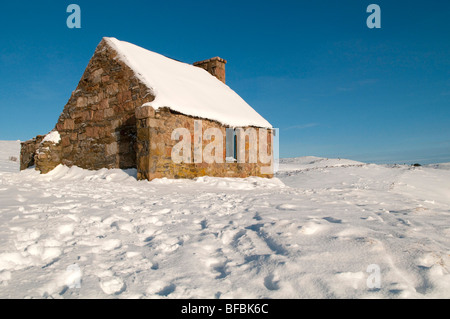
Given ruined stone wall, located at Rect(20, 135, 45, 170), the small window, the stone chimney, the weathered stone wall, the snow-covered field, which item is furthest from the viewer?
the stone chimney

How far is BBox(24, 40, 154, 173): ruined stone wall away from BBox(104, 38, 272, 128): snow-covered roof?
0.92ft

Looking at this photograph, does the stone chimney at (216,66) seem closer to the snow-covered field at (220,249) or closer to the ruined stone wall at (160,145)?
the ruined stone wall at (160,145)

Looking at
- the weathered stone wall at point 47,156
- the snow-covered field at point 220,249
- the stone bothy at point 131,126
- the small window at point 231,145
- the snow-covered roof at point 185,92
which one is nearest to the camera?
the snow-covered field at point 220,249

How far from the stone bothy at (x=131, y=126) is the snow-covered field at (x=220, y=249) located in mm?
2938

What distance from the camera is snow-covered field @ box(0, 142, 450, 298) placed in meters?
1.69

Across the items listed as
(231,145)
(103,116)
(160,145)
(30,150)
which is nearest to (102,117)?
(103,116)

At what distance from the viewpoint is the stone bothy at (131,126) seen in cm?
673

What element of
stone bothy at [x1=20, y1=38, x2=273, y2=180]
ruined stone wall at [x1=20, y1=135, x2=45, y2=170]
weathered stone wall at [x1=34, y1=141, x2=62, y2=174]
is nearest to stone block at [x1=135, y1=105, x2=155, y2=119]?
stone bothy at [x1=20, y1=38, x2=273, y2=180]

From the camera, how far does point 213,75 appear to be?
1416 centimetres

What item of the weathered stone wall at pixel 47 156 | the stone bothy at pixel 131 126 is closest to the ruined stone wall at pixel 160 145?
the stone bothy at pixel 131 126

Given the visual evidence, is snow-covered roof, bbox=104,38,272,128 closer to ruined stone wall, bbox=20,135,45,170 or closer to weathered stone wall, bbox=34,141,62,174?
weathered stone wall, bbox=34,141,62,174

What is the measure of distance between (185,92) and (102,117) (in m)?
2.60

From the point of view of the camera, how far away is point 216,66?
14133 mm

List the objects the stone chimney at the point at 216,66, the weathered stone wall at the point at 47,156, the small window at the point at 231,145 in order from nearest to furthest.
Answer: the weathered stone wall at the point at 47,156 < the small window at the point at 231,145 < the stone chimney at the point at 216,66
